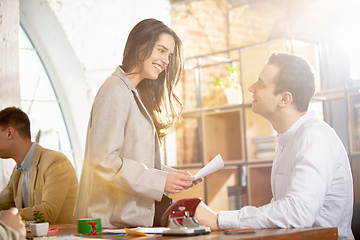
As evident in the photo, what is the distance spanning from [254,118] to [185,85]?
1148 mm

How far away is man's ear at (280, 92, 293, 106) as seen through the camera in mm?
1723

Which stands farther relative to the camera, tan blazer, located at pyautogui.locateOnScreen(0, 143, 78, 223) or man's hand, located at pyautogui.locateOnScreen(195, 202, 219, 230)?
tan blazer, located at pyautogui.locateOnScreen(0, 143, 78, 223)

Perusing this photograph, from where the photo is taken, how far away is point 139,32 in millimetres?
1899

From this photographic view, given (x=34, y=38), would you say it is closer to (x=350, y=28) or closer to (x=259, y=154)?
(x=259, y=154)

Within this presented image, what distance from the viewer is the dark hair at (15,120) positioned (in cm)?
262

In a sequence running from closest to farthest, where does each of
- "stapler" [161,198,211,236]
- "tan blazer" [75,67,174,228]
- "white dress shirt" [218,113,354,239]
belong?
"stapler" [161,198,211,236]
"white dress shirt" [218,113,354,239]
"tan blazer" [75,67,174,228]

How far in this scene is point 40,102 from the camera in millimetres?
3928

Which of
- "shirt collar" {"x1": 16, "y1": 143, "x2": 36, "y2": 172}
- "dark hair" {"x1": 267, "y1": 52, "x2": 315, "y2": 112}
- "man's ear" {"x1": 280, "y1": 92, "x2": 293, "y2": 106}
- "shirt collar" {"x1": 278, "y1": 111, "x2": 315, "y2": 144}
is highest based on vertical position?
"dark hair" {"x1": 267, "y1": 52, "x2": 315, "y2": 112}

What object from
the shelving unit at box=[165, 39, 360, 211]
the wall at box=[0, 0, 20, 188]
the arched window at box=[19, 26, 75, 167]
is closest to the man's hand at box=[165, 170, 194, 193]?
the wall at box=[0, 0, 20, 188]

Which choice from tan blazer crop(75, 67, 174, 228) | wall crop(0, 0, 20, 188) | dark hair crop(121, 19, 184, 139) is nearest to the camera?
tan blazer crop(75, 67, 174, 228)

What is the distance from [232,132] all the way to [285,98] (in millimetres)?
2732

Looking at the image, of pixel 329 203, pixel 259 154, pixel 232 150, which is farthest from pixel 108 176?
pixel 232 150

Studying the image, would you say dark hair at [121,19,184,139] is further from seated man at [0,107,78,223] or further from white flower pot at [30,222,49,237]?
white flower pot at [30,222,49,237]

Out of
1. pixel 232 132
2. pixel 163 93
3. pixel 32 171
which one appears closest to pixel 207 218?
pixel 163 93
